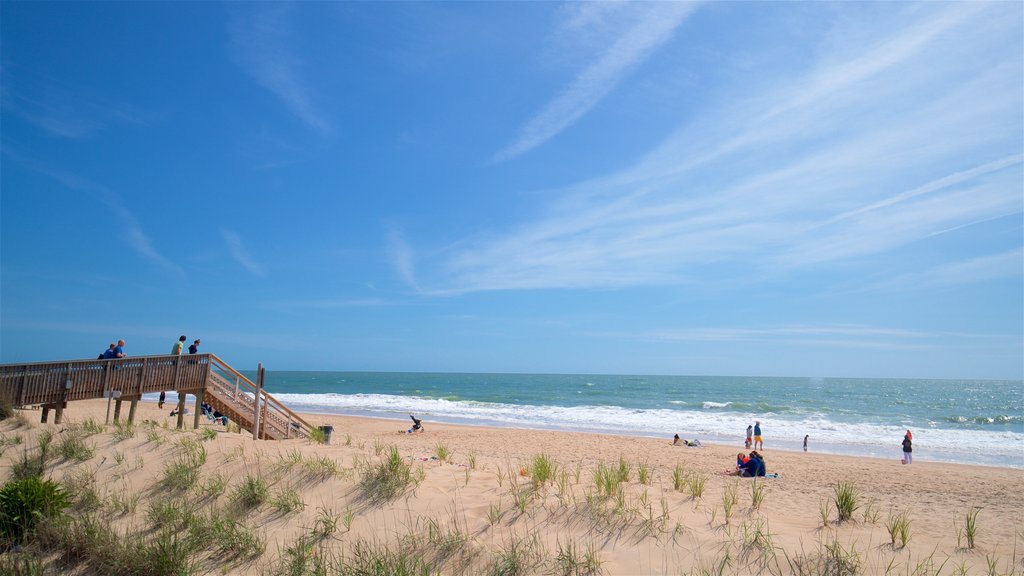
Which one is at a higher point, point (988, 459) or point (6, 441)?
point (6, 441)

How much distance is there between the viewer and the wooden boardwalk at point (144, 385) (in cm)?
1220

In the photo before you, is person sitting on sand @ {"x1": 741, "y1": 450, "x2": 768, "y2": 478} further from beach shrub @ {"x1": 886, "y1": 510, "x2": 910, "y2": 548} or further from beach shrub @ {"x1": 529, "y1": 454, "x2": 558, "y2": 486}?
beach shrub @ {"x1": 529, "y1": 454, "x2": 558, "y2": 486}

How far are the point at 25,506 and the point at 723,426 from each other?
36883mm

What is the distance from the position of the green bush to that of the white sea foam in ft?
94.8

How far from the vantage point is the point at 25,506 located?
6.70m

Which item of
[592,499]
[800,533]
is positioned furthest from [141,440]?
[800,533]

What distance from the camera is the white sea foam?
27297 mm

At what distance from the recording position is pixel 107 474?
8695mm

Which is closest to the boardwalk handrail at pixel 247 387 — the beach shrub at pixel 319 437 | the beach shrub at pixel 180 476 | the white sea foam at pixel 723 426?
the beach shrub at pixel 319 437

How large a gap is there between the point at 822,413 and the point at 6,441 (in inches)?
2057

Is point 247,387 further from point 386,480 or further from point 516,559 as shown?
point 516,559

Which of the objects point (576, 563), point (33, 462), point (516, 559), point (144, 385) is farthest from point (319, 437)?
point (576, 563)

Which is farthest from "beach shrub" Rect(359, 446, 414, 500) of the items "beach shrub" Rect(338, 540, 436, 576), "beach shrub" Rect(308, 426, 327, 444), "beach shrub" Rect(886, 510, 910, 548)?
"beach shrub" Rect(886, 510, 910, 548)

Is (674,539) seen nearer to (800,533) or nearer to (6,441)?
(800,533)
